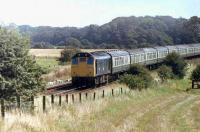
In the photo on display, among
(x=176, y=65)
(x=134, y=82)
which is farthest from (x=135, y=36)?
(x=134, y=82)

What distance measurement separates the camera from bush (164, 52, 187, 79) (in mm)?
59191

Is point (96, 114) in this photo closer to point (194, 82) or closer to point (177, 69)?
point (194, 82)

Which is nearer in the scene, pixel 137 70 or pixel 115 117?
pixel 115 117

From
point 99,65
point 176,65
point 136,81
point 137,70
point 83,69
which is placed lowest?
point 176,65

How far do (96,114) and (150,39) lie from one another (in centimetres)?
13377

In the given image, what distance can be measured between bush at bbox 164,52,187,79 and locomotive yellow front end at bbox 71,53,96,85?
746 inches

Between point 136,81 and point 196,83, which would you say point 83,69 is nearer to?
point 136,81

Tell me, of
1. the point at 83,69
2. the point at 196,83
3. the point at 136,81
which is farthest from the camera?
the point at 196,83

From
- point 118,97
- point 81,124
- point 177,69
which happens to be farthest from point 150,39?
point 81,124

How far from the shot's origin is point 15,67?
22.4m

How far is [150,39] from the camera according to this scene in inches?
6078

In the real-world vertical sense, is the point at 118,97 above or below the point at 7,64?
below

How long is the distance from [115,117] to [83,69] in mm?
19745

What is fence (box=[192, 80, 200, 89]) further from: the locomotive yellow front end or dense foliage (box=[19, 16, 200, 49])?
dense foliage (box=[19, 16, 200, 49])
